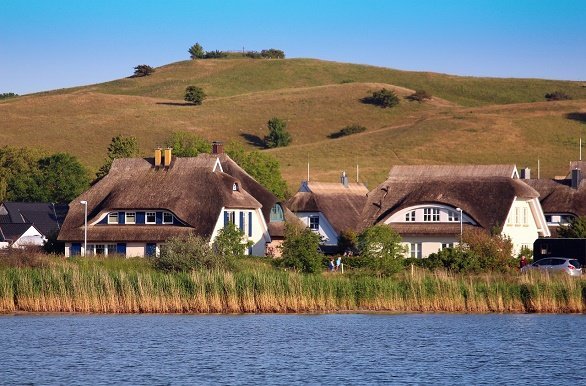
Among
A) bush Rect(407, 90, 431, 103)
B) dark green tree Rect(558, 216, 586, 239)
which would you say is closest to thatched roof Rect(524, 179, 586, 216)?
dark green tree Rect(558, 216, 586, 239)

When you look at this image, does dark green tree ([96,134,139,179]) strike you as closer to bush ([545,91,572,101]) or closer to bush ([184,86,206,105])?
bush ([184,86,206,105])

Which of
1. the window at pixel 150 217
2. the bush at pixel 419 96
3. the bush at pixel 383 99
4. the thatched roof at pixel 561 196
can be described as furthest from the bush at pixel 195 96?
the window at pixel 150 217

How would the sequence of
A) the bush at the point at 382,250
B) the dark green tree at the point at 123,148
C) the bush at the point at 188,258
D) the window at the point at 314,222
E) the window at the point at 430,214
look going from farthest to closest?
the dark green tree at the point at 123,148 → the window at the point at 314,222 → the window at the point at 430,214 → the bush at the point at 382,250 → the bush at the point at 188,258

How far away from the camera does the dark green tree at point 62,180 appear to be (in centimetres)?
9650

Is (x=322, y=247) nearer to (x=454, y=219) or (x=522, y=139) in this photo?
(x=454, y=219)

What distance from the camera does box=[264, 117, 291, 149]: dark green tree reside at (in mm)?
136288

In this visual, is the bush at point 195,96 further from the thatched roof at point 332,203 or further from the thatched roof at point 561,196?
the thatched roof at point 561,196

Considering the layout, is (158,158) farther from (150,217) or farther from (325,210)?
(325,210)

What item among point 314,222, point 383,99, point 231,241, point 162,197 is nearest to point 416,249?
point 314,222

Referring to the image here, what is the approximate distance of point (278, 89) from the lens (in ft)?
577

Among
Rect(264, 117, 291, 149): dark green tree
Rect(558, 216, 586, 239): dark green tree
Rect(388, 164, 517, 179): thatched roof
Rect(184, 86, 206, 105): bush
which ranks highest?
Rect(184, 86, 206, 105): bush

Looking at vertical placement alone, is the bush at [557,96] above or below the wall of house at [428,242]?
above

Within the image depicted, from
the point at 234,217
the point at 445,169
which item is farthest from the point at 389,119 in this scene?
the point at 234,217

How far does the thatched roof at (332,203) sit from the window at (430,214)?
269 inches
